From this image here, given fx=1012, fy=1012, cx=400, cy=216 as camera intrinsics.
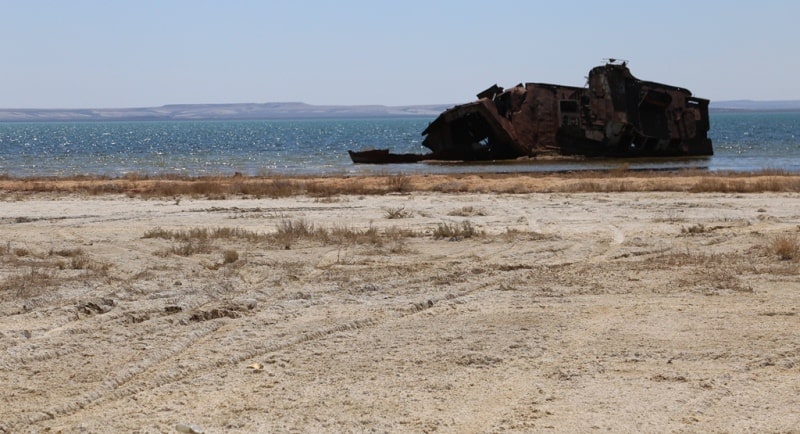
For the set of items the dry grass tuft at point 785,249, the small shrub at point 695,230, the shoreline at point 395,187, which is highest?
the dry grass tuft at point 785,249

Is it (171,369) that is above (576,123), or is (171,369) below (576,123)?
below

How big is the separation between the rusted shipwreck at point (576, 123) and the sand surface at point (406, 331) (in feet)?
74.4

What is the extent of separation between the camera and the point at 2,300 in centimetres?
826

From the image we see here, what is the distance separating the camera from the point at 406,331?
7.41m

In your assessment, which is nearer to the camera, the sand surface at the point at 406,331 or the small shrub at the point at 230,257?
the sand surface at the point at 406,331

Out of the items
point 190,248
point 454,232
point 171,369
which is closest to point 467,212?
point 454,232

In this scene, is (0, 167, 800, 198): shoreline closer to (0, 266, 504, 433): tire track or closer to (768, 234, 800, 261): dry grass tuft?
(768, 234, 800, 261): dry grass tuft

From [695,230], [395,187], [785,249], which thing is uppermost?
[785,249]

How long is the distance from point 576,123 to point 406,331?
29972 mm

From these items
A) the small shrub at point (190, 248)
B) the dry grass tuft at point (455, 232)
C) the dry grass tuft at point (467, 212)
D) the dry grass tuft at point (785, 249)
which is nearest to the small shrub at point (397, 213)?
the dry grass tuft at point (467, 212)

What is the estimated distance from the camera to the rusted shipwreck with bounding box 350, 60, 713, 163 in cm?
3538

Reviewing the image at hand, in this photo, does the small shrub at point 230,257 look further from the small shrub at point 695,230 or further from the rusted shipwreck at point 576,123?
the rusted shipwreck at point 576,123

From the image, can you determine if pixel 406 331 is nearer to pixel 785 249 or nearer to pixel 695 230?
pixel 785 249

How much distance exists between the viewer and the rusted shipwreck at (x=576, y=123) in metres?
35.4
